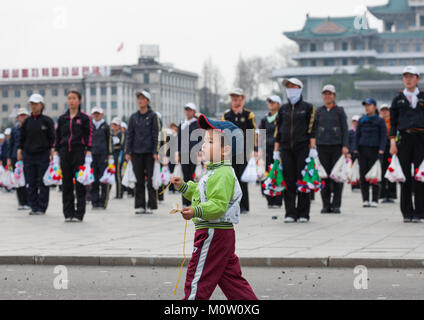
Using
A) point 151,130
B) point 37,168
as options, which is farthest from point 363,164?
point 37,168

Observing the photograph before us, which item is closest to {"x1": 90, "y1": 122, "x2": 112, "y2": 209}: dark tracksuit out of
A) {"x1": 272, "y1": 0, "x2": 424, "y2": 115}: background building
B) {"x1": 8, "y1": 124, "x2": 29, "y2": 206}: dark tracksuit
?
{"x1": 8, "y1": 124, "x2": 29, "y2": 206}: dark tracksuit

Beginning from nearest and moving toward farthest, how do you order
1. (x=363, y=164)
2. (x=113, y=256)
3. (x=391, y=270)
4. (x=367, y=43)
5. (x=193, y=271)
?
1. (x=193, y=271)
2. (x=391, y=270)
3. (x=113, y=256)
4. (x=363, y=164)
5. (x=367, y=43)

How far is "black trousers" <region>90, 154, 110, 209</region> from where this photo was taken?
15961 mm

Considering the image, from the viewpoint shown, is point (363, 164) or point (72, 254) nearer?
point (72, 254)

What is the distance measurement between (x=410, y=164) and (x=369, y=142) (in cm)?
368

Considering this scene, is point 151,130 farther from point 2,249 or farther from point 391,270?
point 391,270

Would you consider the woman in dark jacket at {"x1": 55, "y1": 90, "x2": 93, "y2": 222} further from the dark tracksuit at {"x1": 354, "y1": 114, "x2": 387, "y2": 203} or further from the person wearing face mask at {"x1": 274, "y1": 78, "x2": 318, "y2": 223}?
the dark tracksuit at {"x1": 354, "y1": 114, "x2": 387, "y2": 203}

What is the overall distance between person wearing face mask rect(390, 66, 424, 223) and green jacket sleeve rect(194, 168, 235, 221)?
263 inches

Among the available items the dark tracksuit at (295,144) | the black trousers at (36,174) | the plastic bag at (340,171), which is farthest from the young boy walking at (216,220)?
the black trousers at (36,174)

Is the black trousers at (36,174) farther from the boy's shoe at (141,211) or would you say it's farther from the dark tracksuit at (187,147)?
the dark tracksuit at (187,147)

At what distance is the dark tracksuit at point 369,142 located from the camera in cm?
1532

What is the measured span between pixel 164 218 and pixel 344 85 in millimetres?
91990

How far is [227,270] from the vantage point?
5.37 metres

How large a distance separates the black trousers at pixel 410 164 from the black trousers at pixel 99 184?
620 centimetres
